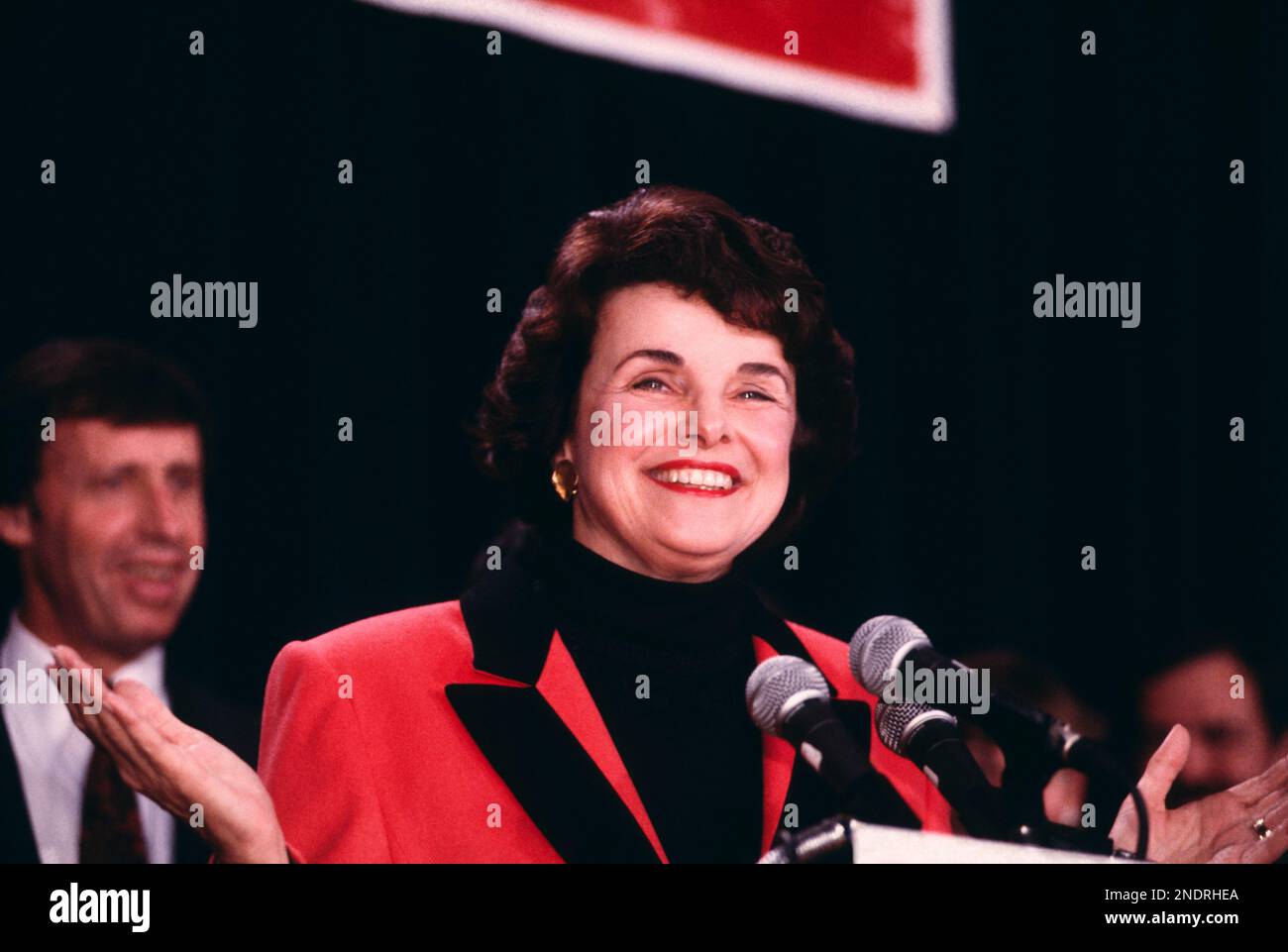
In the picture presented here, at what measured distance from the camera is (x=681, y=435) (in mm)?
2273

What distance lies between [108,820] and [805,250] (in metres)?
1.77

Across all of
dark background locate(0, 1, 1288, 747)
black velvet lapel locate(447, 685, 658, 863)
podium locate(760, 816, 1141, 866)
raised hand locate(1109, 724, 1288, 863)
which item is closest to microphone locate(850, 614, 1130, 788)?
podium locate(760, 816, 1141, 866)

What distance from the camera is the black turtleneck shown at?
2.20m

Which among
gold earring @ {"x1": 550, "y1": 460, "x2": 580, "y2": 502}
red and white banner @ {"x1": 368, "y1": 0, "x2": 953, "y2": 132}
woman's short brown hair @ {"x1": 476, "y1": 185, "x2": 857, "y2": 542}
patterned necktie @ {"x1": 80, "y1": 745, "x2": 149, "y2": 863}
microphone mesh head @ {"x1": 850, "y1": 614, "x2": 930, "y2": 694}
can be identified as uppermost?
red and white banner @ {"x1": 368, "y1": 0, "x2": 953, "y2": 132}

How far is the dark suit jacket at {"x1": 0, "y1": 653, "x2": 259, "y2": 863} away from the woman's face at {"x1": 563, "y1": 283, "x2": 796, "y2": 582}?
3.00 ft

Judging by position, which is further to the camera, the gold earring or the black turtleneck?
the gold earring

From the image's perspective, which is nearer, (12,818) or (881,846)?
(881,846)

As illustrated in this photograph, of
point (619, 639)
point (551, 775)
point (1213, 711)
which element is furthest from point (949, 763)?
point (1213, 711)

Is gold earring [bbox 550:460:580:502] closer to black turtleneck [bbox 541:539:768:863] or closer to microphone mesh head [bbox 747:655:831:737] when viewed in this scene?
black turtleneck [bbox 541:539:768:863]

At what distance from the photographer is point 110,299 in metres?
2.83

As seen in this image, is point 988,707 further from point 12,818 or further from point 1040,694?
point 12,818

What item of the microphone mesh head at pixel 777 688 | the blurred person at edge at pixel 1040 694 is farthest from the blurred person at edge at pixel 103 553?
the blurred person at edge at pixel 1040 694
